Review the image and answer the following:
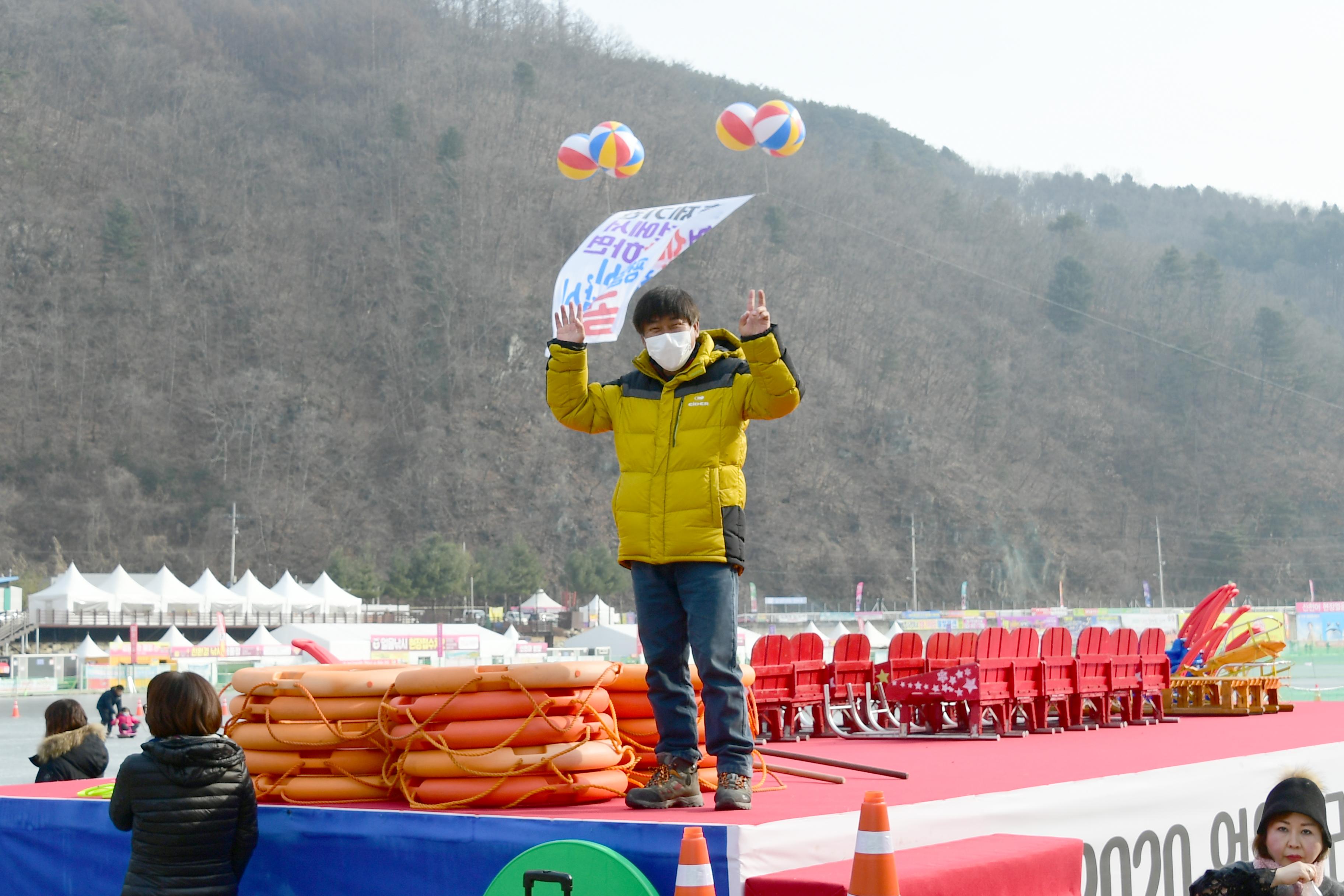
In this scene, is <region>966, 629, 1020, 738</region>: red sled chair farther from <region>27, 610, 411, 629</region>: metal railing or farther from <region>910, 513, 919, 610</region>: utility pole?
<region>910, 513, 919, 610</region>: utility pole

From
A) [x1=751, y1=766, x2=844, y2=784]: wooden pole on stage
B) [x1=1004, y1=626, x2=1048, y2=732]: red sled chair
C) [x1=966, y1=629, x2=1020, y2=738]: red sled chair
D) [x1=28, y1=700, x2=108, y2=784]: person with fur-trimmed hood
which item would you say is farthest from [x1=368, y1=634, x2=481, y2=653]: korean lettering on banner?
[x1=751, y1=766, x2=844, y2=784]: wooden pole on stage

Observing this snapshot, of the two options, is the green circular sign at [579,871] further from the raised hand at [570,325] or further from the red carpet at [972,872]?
the raised hand at [570,325]

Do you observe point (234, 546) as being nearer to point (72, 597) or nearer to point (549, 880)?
point (72, 597)

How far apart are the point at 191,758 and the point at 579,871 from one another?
1508 millimetres

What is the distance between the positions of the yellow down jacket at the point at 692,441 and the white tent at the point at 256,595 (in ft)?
181

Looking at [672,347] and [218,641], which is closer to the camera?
[672,347]

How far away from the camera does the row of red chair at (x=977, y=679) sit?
8727mm

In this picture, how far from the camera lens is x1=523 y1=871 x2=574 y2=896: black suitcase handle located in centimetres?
351

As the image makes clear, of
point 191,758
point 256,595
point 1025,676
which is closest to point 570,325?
point 191,758

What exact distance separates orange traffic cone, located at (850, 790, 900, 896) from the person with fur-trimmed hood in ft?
15.8

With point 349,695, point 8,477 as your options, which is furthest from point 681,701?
point 8,477

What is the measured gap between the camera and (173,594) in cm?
5653

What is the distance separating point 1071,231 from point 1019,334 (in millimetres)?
30316

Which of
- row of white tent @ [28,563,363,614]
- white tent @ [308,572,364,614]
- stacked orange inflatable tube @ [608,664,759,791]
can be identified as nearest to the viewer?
stacked orange inflatable tube @ [608,664,759,791]
